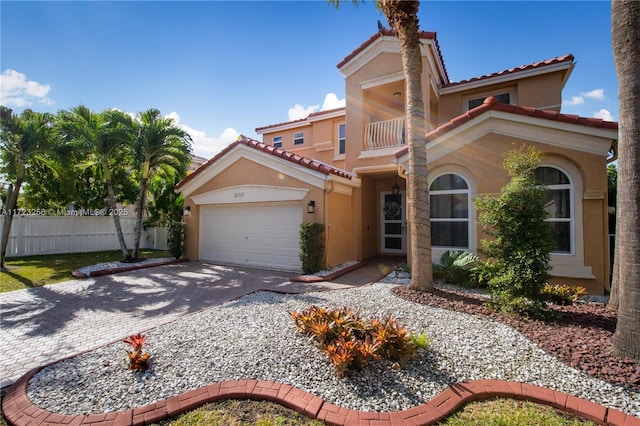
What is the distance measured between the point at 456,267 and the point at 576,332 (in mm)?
3641

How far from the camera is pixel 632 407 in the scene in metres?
3.37

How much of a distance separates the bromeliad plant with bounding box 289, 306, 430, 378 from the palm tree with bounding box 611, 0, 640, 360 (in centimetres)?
289

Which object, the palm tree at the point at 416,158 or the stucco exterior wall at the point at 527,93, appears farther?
the stucco exterior wall at the point at 527,93

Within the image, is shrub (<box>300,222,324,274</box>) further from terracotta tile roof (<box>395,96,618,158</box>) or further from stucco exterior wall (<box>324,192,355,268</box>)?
terracotta tile roof (<box>395,96,618,158</box>)

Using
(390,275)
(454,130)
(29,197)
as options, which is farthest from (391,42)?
(29,197)

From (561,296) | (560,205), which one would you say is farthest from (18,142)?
(560,205)

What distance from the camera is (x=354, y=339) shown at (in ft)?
14.4

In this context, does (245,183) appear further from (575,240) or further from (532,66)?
(532,66)

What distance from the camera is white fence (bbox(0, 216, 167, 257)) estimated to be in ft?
50.9

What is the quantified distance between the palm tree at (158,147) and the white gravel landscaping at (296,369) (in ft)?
32.9

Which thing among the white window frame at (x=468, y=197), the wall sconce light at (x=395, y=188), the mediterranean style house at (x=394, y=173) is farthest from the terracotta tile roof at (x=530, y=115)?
the wall sconce light at (x=395, y=188)

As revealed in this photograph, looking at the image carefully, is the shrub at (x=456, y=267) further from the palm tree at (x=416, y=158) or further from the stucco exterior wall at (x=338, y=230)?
the stucco exterior wall at (x=338, y=230)

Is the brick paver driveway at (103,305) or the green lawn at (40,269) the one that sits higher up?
the green lawn at (40,269)

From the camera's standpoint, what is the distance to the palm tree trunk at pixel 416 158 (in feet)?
24.2
